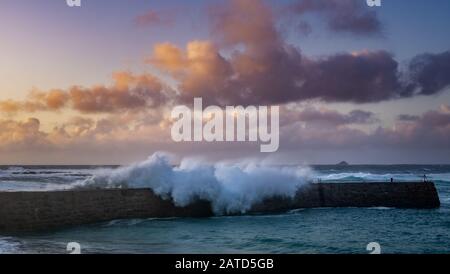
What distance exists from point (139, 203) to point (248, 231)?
3.34 m

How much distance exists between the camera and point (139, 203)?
13.8 m

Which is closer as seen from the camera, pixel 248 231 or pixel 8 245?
pixel 8 245

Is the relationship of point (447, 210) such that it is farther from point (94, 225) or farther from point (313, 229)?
point (94, 225)

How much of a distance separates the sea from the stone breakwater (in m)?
0.35

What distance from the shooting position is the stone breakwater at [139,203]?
11359mm

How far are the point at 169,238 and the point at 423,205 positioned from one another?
1202 cm

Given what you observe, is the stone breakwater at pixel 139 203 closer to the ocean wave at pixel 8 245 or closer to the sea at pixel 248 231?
the sea at pixel 248 231

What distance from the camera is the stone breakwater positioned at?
11359mm

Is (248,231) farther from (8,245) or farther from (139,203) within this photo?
(8,245)

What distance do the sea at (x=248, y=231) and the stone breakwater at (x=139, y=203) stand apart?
1.15 feet

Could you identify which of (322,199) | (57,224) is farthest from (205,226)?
(322,199)

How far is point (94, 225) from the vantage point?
41.0 feet

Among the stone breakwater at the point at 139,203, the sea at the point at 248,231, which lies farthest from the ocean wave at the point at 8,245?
the stone breakwater at the point at 139,203

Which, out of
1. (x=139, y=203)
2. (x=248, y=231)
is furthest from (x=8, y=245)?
(x=248, y=231)
